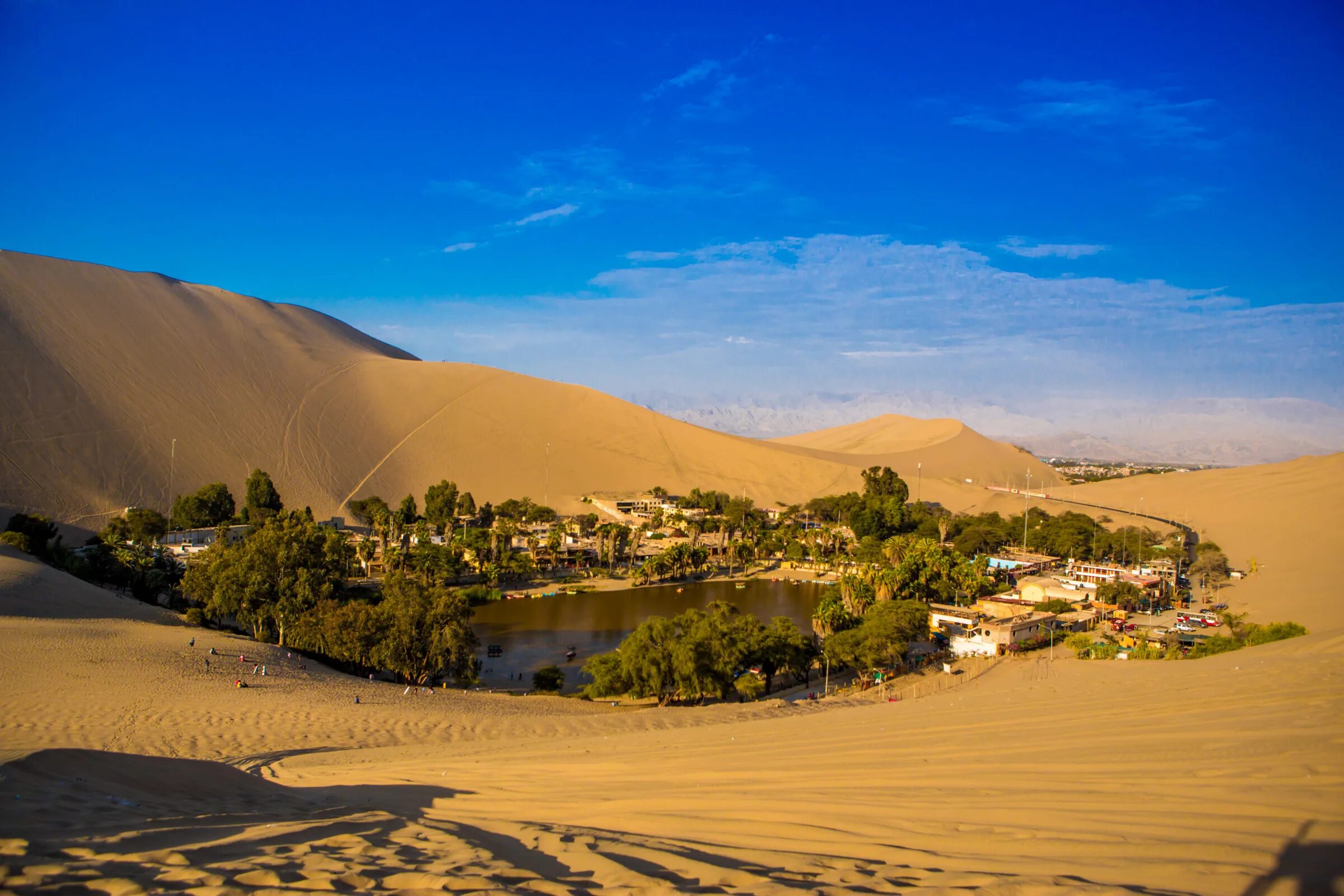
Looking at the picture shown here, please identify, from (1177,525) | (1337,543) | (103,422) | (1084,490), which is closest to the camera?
(1337,543)

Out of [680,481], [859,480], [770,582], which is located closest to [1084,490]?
[859,480]

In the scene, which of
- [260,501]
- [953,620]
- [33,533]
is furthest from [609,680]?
[260,501]

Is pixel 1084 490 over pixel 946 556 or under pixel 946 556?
over

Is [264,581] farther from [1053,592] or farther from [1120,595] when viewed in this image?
[1120,595]

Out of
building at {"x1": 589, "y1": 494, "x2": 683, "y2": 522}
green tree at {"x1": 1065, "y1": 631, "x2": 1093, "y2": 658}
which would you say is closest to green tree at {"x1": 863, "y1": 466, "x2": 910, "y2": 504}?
building at {"x1": 589, "y1": 494, "x2": 683, "y2": 522}

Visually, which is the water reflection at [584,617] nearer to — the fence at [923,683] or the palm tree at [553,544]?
the palm tree at [553,544]

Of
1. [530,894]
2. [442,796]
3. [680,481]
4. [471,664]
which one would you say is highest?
[680,481]

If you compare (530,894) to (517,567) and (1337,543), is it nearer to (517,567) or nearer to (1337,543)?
(517,567)

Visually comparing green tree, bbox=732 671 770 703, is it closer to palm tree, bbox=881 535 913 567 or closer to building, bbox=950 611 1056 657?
building, bbox=950 611 1056 657
